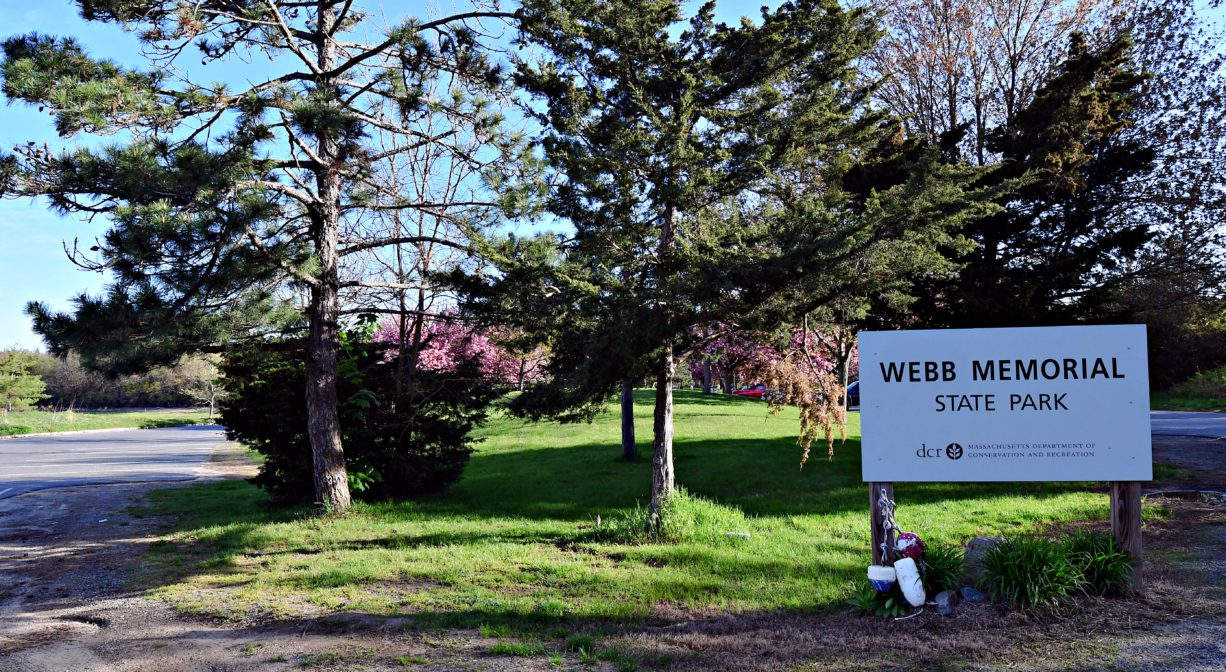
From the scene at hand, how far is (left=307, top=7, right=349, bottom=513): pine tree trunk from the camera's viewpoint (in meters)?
10.2

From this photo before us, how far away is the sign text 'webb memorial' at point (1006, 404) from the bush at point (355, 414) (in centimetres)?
625

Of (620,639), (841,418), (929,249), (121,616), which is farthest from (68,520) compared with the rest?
(929,249)

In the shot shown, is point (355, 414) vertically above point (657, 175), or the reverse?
point (657, 175)

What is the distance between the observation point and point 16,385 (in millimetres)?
33938

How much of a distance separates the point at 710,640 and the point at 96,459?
20.6 meters

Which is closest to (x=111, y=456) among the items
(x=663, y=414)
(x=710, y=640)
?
(x=663, y=414)

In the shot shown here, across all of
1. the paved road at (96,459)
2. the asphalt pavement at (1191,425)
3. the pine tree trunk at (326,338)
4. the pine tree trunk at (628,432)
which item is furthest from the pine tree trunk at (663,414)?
the asphalt pavement at (1191,425)

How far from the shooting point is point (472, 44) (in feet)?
33.4

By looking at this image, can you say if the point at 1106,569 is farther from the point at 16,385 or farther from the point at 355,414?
the point at 16,385

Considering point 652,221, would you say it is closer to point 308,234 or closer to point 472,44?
point 472,44

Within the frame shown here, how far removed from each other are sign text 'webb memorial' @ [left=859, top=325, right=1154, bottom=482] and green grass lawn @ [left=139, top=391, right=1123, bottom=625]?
4.66ft

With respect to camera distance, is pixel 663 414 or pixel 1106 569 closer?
pixel 1106 569

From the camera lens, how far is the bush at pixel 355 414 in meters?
Answer: 11.1

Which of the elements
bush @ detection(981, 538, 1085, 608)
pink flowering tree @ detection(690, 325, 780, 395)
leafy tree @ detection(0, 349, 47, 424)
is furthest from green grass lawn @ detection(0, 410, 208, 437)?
bush @ detection(981, 538, 1085, 608)
